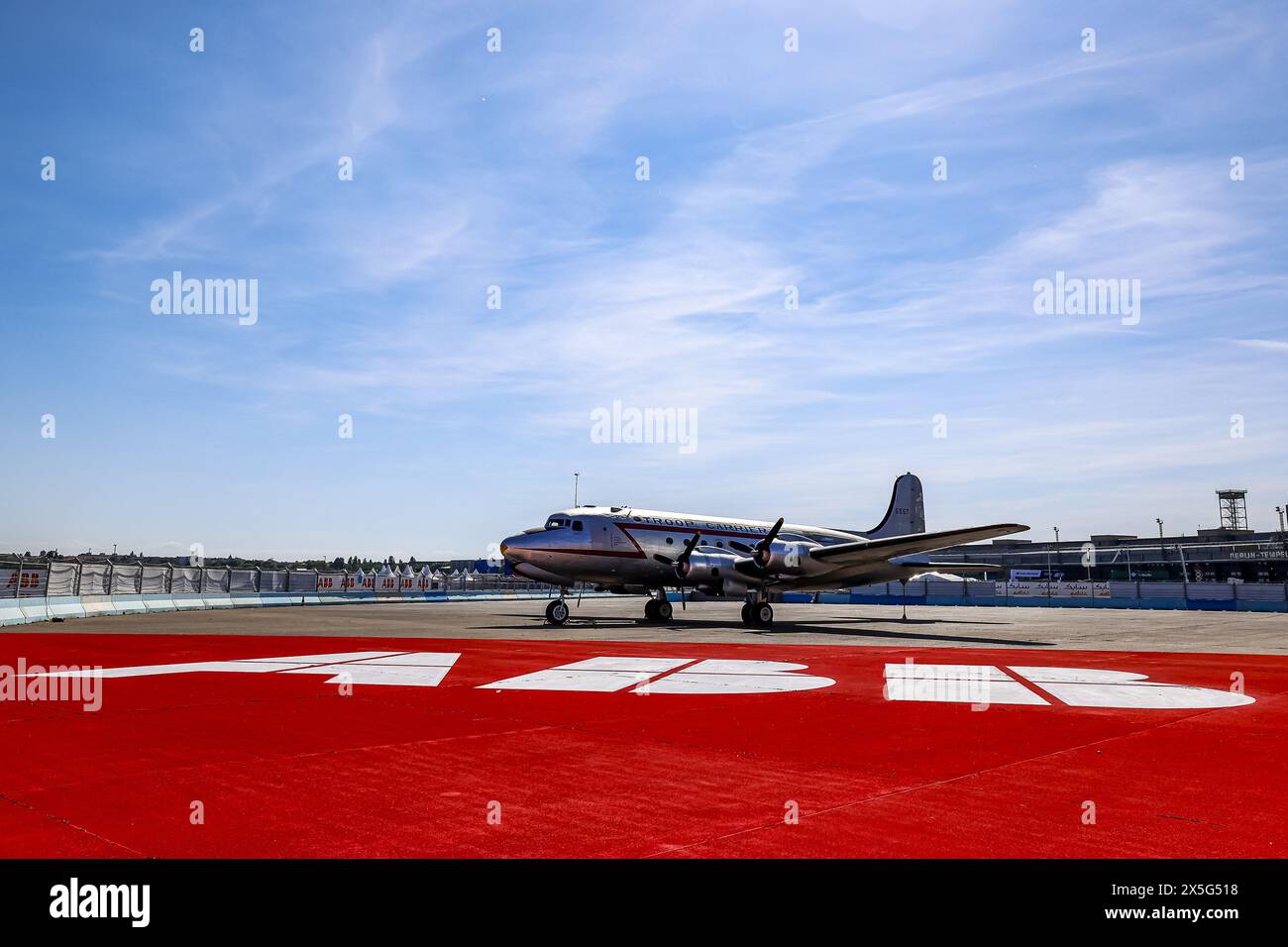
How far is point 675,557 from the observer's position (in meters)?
32.0

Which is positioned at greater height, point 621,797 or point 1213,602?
point 621,797

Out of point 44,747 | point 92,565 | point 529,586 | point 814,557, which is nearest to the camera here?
point 44,747

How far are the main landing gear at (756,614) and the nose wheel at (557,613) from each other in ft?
19.7

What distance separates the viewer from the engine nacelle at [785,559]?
1171 inches

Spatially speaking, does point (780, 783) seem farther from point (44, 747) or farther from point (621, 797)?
point (44, 747)

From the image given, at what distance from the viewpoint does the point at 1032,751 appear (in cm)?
727

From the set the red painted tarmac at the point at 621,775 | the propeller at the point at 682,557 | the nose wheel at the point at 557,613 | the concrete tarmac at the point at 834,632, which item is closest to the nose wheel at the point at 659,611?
the concrete tarmac at the point at 834,632

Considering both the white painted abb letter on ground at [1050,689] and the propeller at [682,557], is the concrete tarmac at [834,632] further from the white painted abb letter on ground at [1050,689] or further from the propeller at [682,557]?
the white painted abb letter on ground at [1050,689]

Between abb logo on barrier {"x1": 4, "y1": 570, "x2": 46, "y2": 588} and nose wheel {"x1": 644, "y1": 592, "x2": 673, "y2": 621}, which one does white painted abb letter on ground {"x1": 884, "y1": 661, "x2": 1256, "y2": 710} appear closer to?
nose wheel {"x1": 644, "y1": 592, "x2": 673, "y2": 621}

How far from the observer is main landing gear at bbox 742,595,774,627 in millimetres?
28219

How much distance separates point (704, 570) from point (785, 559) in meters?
2.82

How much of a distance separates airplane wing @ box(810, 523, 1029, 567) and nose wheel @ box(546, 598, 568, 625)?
892 cm
